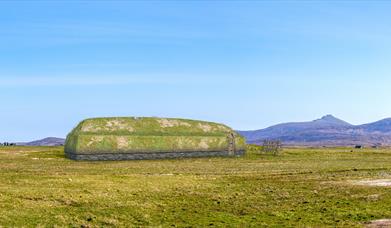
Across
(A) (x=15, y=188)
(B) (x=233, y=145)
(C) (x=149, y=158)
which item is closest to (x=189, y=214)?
(A) (x=15, y=188)

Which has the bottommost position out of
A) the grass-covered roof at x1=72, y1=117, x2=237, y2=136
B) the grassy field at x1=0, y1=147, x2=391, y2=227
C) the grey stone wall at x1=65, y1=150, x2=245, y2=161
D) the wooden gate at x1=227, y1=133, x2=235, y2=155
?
the grassy field at x1=0, y1=147, x2=391, y2=227

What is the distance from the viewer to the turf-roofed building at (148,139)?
95188 millimetres

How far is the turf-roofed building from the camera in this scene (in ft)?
312

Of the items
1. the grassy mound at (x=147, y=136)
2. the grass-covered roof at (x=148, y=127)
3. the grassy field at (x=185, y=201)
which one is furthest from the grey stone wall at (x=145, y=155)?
the grassy field at (x=185, y=201)

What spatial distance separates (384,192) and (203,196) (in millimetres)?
15196

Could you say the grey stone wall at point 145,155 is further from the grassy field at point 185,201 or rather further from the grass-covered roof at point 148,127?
the grassy field at point 185,201

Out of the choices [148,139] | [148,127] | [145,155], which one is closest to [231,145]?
[148,127]

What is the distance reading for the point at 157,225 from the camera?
96.0ft

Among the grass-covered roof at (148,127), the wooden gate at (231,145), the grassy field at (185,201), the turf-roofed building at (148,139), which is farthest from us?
the wooden gate at (231,145)

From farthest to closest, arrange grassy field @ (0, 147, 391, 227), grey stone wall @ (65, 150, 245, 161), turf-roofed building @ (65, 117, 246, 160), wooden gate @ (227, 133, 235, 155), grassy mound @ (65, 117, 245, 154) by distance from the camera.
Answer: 1. wooden gate @ (227, 133, 235, 155)
2. grassy mound @ (65, 117, 245, 154)
3. turf-roofed building @ (65, 117, 246, 160)
4. grey stone wall @ (65, 150, 245, 161)
5. grassy field @ (0, 147, 391, 227)

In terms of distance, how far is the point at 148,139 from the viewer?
330 feet

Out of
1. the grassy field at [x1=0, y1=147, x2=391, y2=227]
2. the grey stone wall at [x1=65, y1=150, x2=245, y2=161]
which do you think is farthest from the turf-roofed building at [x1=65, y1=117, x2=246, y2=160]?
the grassy field at [x1=0, y1=147, x2=391, y2=227]

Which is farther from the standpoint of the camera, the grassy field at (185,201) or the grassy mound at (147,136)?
the grassy mound at (147,136)

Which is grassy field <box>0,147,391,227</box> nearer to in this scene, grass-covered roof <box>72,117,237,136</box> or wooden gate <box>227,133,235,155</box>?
grass-covered roof <box>72,117,237,136</box>
